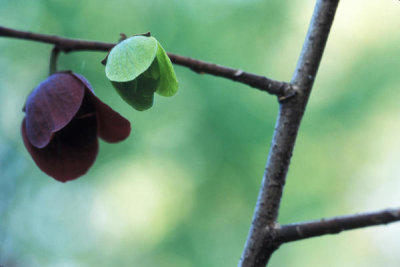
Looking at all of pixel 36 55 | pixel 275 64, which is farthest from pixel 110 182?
pixel 275 64

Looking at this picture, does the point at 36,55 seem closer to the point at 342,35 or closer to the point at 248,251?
the point at 342,35

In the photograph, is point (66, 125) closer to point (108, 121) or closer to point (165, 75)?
point (108, 121)

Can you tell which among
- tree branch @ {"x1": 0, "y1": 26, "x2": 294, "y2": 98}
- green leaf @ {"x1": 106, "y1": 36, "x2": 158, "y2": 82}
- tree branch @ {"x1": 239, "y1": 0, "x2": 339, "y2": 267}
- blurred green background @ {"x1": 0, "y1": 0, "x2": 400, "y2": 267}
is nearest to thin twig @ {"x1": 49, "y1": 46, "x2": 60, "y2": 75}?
tree branch @ {"x1": 0, "y1": 26, "x2": 294, "y2": 98}

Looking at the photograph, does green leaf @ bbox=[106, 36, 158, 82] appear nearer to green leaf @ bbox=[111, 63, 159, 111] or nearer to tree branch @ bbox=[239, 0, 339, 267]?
green leaf @ bbox=[111, 63, 159, 111]

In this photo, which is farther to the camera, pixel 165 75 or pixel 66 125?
pixel 66 125

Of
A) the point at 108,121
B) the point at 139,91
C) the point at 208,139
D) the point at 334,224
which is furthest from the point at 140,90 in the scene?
the point at 208,139

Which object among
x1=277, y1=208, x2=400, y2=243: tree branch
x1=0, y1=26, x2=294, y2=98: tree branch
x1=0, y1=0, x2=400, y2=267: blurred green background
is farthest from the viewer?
x1=0, y1=0, x2=400, y2=267: blurred green background
